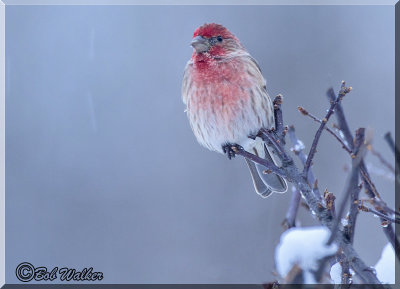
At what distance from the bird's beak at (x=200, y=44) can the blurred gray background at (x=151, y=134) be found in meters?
3.23

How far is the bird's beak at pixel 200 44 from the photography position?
3492mm

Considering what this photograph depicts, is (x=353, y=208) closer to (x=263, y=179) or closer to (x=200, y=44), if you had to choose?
(x=263, y=179)

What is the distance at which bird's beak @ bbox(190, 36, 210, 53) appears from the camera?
349 cm

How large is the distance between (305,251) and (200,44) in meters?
2.38

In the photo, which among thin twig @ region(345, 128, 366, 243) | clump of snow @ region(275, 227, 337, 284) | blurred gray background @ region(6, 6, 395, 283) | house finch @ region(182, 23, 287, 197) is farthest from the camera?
blurred gray background @ region(6, 6, 395, 283)

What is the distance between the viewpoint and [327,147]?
7340mm

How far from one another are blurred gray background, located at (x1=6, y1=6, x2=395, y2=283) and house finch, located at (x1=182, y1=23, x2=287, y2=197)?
2.98 m

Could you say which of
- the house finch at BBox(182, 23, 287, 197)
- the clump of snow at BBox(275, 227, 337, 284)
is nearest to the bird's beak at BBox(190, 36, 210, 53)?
the house finch at BBox(182, 23, 287, 197)

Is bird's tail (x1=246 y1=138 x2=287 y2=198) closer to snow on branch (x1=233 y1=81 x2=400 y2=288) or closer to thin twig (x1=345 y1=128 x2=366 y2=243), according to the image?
snow on branch (x1=233 y1=81 x2=400 y2=288)

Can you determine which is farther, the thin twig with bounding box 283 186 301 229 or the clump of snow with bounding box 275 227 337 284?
the thin twig with bounding box 283 186 301 229

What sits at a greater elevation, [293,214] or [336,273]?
[293,214]

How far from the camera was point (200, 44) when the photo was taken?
3.50m

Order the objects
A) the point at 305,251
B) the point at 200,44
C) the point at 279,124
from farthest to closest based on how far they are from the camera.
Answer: the point at 200,44 → the point at 279,124 → the point at 305,251

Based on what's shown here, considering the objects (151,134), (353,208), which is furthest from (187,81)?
(151,134)
